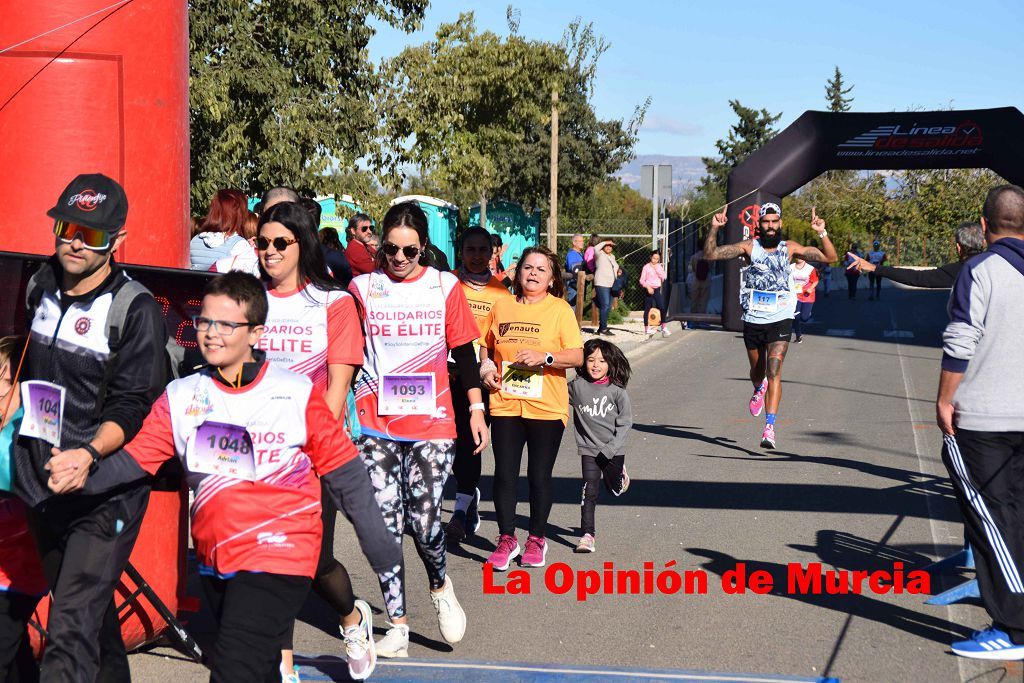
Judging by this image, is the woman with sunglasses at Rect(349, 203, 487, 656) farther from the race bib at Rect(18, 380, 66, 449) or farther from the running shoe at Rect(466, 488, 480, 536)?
the running shoe at Rect(466, 488, 480, 536)

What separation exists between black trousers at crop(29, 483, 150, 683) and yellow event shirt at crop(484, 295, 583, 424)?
307 centimetres

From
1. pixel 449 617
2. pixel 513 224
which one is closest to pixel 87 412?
pixel 449 617

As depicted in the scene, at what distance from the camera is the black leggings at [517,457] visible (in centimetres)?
694

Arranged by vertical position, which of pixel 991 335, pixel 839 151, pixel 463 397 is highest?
pixel 839 151

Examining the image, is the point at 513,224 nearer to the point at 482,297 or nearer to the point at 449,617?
the point at 482,297

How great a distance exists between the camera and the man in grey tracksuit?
17.8 ft

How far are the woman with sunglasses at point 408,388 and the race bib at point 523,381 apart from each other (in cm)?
126

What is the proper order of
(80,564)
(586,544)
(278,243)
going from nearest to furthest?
(80,564)
(278,243)
(586,544)

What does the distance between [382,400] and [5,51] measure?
2.19 meters

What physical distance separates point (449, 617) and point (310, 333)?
4.85ft

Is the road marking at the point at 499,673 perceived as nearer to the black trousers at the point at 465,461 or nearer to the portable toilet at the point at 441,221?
the black trousers at the point at 465,461

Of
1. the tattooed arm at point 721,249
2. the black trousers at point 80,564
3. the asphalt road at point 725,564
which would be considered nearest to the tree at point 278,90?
the asphalt road at point 725,564

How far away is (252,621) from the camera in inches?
144

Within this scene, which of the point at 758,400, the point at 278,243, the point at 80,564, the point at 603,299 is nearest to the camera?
the point at 80,564
